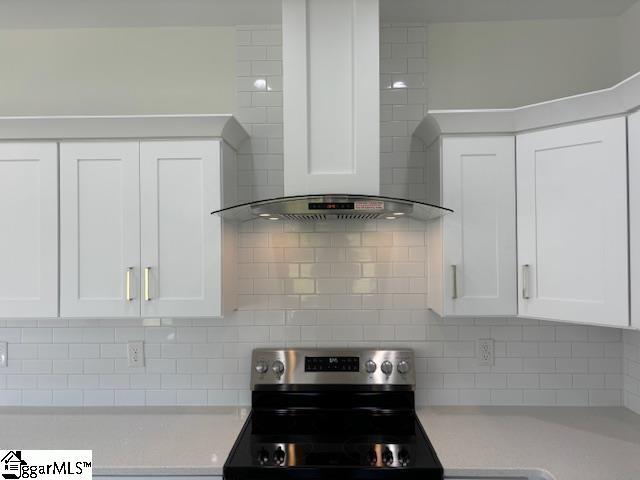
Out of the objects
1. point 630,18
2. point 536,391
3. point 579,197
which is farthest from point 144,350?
point 630,18

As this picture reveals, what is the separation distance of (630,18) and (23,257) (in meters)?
2.85

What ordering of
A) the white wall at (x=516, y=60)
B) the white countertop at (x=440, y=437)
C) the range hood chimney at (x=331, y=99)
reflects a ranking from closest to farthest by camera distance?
the white countertop at (x=440, y=437), the range hood chimney at (x=331, y=99), the white wall at (x=516, y=60)

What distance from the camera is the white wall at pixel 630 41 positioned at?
210 cm

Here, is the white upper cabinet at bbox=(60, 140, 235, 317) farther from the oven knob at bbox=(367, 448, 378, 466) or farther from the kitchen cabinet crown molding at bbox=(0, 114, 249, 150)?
the oven knob at bbox=(367, 448, 378, 466)

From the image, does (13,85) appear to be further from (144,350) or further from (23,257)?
(144,350)

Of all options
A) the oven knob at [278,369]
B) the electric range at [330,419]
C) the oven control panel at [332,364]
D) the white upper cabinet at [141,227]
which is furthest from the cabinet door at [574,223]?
the white upper cabinet at [141,227]

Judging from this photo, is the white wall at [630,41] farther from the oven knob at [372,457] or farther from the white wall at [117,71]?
the oven knob at [372,457]

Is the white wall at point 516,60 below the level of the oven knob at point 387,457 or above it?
above

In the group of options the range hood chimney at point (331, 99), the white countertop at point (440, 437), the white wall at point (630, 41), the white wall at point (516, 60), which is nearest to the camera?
the white countertop at point (440, 437)

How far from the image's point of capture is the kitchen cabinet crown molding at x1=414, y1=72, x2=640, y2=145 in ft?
5.69

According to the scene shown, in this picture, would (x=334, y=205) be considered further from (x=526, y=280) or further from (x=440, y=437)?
(x=440, y=437)

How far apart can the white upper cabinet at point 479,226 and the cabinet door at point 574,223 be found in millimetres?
51

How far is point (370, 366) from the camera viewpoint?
2184 mm

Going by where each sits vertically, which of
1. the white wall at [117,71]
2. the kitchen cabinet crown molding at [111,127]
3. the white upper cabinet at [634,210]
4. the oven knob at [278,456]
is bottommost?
the oven knob at [278,456]
